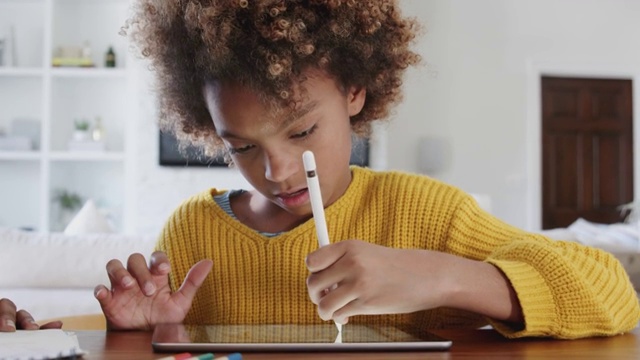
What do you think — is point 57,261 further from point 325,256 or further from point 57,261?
point 325,256

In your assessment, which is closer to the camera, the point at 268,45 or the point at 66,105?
the point at 268,45

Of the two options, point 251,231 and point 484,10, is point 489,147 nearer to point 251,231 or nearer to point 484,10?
point 484,10

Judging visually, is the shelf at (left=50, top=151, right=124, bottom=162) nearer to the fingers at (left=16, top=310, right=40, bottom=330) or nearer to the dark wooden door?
the dark wooden door

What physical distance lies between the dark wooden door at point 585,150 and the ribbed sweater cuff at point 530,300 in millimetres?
5961

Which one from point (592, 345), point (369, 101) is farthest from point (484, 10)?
point (592, 345)

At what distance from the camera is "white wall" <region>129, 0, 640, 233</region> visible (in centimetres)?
636

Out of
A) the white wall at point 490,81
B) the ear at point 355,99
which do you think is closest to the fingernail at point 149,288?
the ear at point 355,99

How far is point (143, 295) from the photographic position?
2.94 ft

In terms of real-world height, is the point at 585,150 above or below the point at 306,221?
above

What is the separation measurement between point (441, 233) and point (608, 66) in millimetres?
6035

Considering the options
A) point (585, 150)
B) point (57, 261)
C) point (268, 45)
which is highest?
point (585, 150)

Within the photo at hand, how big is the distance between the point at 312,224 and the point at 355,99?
0.17m

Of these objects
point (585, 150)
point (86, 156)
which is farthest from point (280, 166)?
point (585, 150)

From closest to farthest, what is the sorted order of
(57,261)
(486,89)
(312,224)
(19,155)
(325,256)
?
(325,256), (312,224), (57,261), (19,155), (486,89)
